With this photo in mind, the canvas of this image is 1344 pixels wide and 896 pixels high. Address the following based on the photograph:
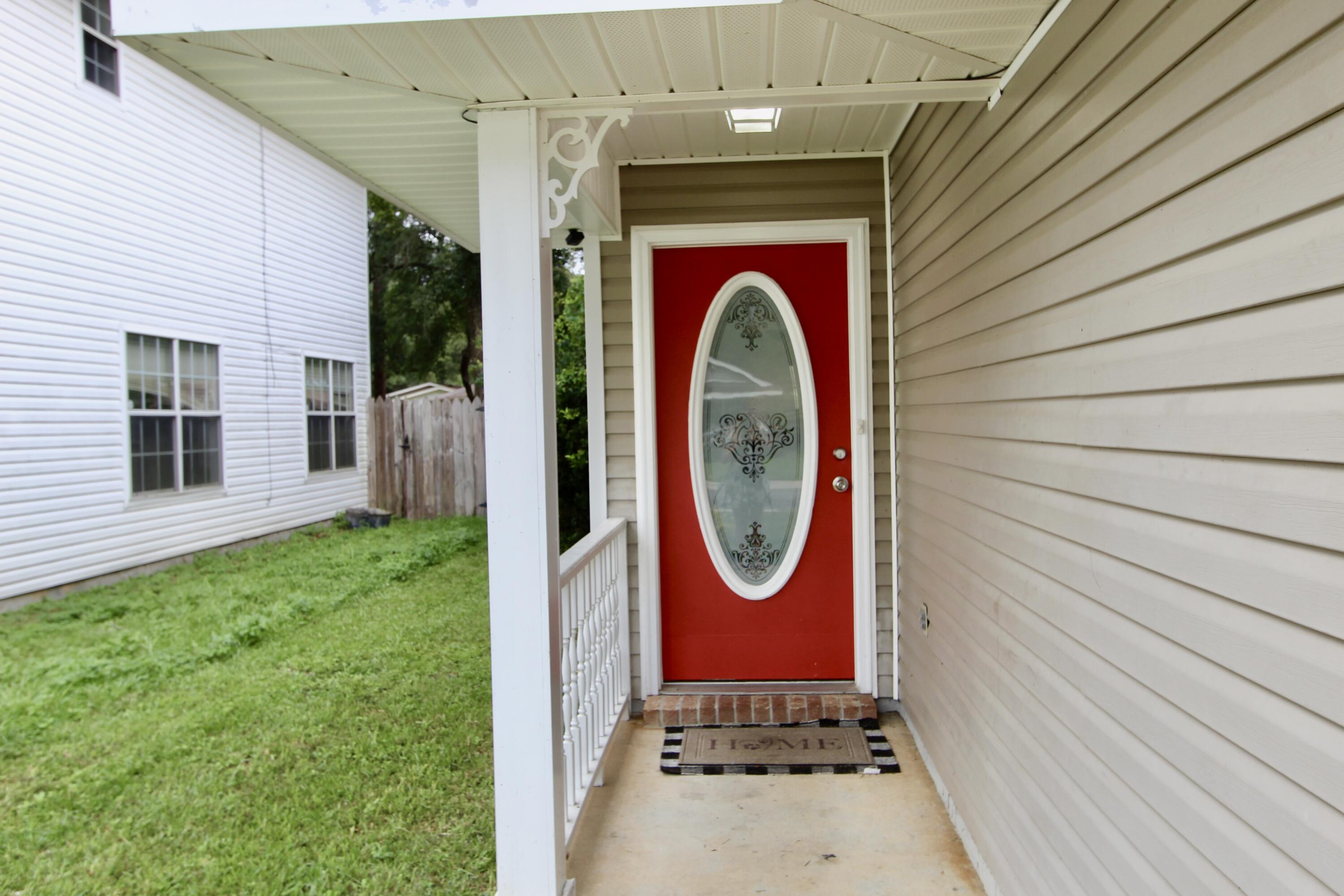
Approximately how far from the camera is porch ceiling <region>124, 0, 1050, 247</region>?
1767 mm

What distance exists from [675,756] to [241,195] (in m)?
7.79

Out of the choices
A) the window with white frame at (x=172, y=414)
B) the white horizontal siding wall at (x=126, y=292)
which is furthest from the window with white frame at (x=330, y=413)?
the window with white frame at (x=172, y=414)

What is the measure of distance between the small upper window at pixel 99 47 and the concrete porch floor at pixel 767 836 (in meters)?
7.06

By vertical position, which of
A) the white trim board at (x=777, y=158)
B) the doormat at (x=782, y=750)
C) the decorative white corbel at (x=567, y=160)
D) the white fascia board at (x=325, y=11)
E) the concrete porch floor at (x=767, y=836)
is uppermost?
the white trim board at (x=777, y=158)

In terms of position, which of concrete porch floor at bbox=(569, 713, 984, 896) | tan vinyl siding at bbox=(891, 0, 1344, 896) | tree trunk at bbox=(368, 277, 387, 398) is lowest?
concrete porch floor at bbox=(569, 713, 984, 896)

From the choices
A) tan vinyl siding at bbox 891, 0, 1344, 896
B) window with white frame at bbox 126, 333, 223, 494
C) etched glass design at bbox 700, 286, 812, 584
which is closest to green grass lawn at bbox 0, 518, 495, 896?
window with white frame at bbox 126, 333, 223, 494

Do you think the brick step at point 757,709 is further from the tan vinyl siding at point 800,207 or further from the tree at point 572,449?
the tree at point 572,449

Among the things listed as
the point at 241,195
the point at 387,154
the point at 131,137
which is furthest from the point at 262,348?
the point at 387,154

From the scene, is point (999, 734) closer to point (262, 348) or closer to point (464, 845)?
point (464, 845)

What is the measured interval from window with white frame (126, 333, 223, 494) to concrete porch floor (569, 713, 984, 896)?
5.93 meters

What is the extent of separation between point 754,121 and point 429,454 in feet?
27.0

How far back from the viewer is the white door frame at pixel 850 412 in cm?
367

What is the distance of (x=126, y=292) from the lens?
278 inches

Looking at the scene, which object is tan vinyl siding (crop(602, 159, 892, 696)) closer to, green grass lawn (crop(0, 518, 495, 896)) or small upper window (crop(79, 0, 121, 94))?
green grass lawn (crop(0, 518, 495, 896))
